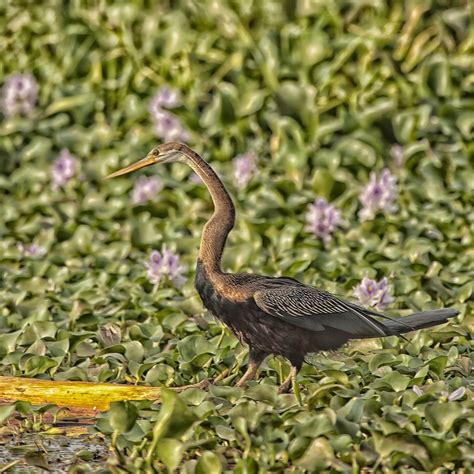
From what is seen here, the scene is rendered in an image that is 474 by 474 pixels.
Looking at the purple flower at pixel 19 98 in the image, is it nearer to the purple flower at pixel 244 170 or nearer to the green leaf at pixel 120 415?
the purple flower at pixel 244 170

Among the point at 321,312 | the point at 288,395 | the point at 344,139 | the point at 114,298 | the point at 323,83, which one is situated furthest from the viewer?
the point at 323,83

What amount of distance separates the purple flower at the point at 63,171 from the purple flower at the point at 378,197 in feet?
5.74

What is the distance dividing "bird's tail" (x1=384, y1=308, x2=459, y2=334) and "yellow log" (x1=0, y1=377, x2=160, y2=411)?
89 centimetres

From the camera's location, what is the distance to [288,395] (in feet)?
16.1

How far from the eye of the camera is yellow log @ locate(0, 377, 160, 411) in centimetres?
521

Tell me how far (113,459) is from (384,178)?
3.47 meters

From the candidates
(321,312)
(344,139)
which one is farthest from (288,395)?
(344,139)

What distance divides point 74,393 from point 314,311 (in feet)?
2.89

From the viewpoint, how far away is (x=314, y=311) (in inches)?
206

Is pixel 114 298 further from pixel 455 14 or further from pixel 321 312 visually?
pixel 455 14

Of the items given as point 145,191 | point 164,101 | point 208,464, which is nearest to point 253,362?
point 208,464

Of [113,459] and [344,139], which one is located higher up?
[113,459]

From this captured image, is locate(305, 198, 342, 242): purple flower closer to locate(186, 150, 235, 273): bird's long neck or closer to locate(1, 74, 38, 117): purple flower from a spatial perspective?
locate(186, 150, 235, 273): bird's long neck

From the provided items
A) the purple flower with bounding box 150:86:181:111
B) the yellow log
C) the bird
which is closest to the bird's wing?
the bird
